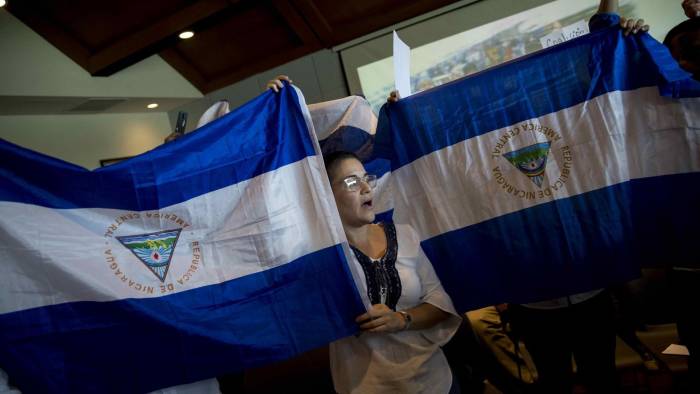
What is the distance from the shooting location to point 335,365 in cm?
160

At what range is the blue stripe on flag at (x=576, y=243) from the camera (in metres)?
1.75

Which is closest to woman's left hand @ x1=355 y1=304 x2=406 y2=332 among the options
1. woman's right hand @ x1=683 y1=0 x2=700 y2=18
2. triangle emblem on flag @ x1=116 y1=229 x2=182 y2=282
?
triangle emblem on flag @ x1=116 y1=229 x2=182 y2=282

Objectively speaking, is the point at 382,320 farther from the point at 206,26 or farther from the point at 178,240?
the point at 206,26

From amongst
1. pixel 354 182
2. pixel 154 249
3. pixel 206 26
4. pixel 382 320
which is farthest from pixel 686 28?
pixel 206 26

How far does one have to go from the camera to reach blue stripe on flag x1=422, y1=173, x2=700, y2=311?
1755 mm

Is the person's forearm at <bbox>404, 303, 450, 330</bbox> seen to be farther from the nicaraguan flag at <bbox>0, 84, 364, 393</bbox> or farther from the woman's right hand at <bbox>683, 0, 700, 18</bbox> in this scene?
the woman's right hand at <bbox>683, 0, 700, 18</bbox>

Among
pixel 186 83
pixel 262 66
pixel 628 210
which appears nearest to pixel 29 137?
pixel 186 83

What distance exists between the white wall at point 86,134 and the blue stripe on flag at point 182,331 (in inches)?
151

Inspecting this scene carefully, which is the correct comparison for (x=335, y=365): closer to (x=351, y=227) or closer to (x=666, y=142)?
(x=351, y=227)

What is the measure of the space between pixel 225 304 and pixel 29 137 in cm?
416

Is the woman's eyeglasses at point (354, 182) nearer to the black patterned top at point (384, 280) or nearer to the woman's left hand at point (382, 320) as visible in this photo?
the black patterned top at point (384, 280)

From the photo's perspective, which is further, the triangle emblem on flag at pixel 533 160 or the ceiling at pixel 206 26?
the ceiling at pixel 206 26

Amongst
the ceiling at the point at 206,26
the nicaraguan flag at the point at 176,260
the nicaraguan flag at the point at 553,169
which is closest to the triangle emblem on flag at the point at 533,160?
the nicaraguan flag at the point at 553,169

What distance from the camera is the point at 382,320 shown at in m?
1.48
